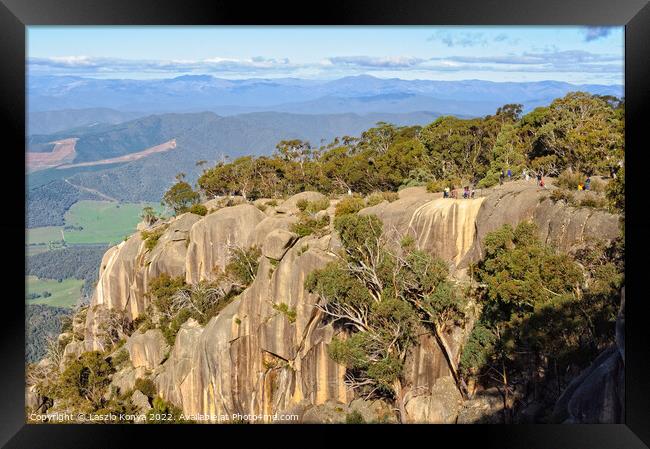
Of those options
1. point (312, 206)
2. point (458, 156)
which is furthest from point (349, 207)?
point (458, 156)

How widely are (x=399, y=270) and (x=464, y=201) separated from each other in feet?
6.49

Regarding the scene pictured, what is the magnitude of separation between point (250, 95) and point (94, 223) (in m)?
35.2

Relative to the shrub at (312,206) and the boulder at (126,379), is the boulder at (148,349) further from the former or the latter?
the shrub at (312,206)

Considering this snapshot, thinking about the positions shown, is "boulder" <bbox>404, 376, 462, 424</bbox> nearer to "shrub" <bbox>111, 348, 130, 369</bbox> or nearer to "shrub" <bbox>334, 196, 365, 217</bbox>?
"shrub" <bbox>334, 196, 365, 217</bbox>

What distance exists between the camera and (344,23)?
7.10 metres

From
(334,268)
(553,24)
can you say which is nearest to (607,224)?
(334,268)

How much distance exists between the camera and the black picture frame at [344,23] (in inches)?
272

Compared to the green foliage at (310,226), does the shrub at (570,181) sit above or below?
above

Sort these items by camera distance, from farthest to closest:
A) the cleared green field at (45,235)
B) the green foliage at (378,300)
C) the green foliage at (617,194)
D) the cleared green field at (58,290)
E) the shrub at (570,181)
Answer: the cleared green field at (45,235), the cleared green field at (58,290), the shrub at (570,181), the green foliage at (378,300), the green foliage at (617,194)

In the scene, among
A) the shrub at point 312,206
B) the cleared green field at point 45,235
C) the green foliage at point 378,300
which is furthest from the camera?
the cleared green field at point 45,235

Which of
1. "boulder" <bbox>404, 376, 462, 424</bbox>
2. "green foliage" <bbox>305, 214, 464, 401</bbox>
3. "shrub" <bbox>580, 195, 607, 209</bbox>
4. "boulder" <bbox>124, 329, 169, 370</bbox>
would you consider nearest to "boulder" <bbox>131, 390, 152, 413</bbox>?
"boulder" <bbox>124, 329, 169, 370</bbox>

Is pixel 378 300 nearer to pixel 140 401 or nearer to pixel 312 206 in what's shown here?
pixel 312 206

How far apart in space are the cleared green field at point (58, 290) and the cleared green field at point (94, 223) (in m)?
7.93

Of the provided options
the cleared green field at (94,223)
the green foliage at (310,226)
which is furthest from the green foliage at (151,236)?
the cleared green field at (94,223)
